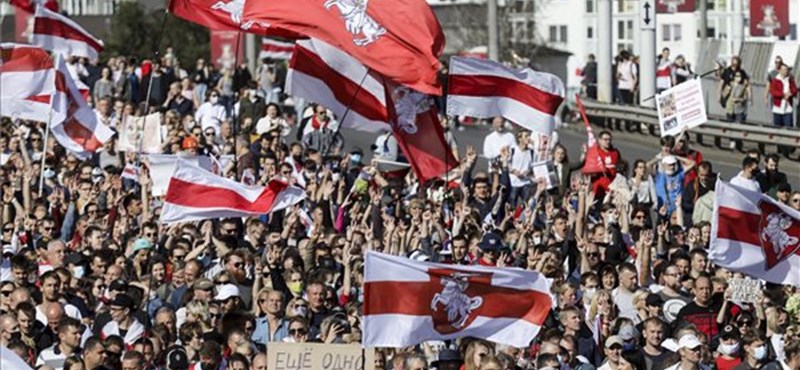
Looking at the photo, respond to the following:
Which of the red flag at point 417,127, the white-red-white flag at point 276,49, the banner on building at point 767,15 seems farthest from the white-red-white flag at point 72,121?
the white-red-white flag at point 276,49

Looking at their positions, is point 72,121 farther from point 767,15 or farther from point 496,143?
point 767,15

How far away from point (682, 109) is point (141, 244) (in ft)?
19.7

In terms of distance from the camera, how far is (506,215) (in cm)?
2383

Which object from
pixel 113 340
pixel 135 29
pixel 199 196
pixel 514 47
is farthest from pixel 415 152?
pixel 514 47

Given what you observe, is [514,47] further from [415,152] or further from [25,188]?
[415,152]

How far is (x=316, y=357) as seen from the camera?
15008 millimetres

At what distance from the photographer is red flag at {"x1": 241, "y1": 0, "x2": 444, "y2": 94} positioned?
1900 cm

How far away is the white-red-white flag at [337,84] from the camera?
66.8ft

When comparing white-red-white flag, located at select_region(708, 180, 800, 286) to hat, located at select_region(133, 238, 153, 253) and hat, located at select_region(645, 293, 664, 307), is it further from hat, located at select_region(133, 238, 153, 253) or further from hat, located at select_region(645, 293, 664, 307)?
hat, located at select_region(133, 238, 153, 253)

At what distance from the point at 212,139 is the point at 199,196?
1046cm

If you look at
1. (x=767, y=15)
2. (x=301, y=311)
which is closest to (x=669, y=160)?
(x=301, y=311)

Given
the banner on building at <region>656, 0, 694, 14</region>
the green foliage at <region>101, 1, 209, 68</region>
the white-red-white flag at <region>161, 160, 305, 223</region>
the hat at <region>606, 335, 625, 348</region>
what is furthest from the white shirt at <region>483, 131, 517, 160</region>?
the green foliage at <region>101, 1, 209, 68</region>

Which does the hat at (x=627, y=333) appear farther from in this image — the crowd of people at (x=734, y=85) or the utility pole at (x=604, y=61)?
the utility pole at (x=604, y=61)

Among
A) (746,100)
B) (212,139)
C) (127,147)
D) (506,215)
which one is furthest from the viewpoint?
(746,100)
